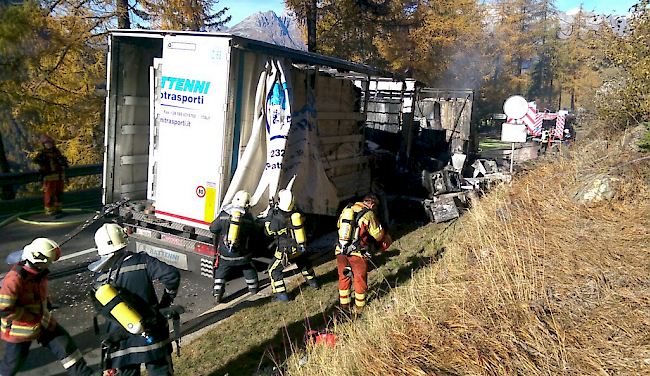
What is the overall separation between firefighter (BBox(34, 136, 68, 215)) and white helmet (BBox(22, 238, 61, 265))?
6.37 meters

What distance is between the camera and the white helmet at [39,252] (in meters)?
3.42

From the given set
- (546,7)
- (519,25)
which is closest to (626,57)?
(519,25)

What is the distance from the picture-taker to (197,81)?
5.73m

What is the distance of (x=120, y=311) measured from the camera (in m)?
2.98

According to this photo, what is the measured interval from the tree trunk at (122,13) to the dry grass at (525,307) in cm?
1104

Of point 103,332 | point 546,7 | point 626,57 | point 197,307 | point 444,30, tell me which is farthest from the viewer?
point 546,7

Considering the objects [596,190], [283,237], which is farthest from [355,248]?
[596,190]

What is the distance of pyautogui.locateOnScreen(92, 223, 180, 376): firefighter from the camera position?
126 inches

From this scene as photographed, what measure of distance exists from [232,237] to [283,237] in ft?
2.12

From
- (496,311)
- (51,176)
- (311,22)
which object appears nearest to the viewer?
(496,311)

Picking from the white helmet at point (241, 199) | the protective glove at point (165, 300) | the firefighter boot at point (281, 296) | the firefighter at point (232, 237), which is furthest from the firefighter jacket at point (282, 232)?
the protective glove at point (165, 300)

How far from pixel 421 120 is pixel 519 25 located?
25065mm

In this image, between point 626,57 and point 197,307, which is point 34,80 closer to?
point 197,307

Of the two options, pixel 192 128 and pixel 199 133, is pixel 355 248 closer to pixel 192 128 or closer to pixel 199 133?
pixel 199 133
